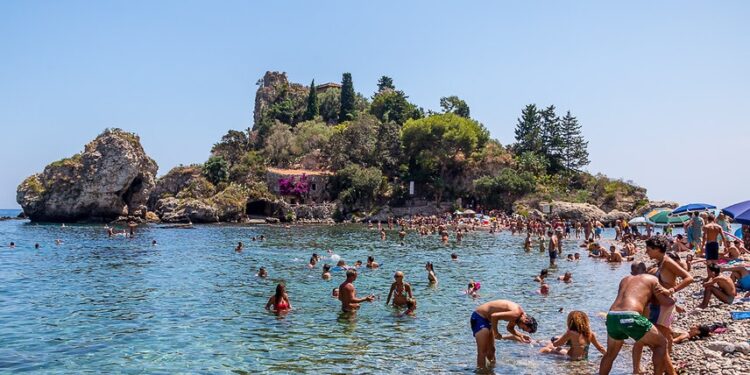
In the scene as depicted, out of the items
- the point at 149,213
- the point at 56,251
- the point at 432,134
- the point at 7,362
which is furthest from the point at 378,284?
the point at 149,213

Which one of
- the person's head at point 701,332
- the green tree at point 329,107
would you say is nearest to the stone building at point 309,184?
the green tree at point 329,107

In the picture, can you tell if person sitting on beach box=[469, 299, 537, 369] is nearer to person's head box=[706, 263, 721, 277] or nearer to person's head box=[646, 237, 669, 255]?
person's head box=[646, 237, 669, 255]

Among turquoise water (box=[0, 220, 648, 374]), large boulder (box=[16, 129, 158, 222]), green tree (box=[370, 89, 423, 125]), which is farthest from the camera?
green tree (box=[370, 89, 423, 125])

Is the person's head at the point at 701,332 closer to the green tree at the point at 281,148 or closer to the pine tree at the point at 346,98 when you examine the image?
the green tree at the point at 281,148

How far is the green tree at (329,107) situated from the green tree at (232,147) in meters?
17.2

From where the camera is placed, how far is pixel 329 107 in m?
99.1

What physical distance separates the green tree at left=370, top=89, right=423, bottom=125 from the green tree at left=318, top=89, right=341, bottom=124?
33.9 ft

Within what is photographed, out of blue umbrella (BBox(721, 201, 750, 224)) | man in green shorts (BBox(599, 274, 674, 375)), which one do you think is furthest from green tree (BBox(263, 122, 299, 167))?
man in green shorts (BBox(599, 274, 674, 375))

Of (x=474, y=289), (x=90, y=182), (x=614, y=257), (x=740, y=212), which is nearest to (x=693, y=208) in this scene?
(x=614, y=257)

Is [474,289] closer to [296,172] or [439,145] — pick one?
[439,145]

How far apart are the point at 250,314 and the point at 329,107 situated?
85.1m

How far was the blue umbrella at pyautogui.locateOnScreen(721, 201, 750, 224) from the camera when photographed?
2058cm

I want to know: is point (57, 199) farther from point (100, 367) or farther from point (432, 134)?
point (100, 367)

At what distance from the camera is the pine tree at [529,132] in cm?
7950
